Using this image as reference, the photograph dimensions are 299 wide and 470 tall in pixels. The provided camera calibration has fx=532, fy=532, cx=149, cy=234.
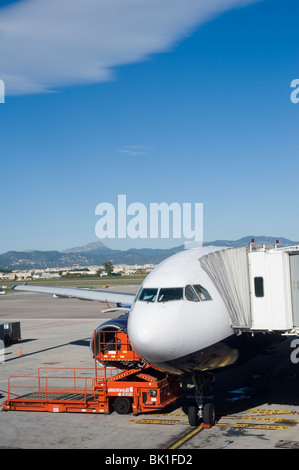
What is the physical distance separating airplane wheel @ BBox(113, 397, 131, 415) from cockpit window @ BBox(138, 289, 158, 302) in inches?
209

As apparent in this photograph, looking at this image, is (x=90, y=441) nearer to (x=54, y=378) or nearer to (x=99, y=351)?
(x=99, y=351)

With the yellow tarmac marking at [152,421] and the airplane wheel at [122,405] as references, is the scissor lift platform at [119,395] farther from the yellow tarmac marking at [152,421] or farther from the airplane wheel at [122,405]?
the yellow tarmac marking at [152,421]

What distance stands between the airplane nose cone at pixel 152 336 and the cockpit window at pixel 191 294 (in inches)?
39.0

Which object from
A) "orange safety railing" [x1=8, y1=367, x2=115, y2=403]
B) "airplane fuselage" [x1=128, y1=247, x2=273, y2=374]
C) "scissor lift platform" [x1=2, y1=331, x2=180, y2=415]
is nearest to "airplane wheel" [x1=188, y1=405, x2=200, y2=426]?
"scissor lift platform" [x1=2, y1=331, x2=180, y2=415]

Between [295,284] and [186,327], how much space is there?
4038 mm

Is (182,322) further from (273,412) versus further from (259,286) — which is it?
(273,412)

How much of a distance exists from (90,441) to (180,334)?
184 inches

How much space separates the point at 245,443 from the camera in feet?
52.0

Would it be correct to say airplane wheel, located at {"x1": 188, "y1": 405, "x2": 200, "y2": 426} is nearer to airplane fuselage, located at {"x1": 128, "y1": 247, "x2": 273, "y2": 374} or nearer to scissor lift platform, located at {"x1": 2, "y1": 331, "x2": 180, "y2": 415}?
scissor lift platform, located at {"x1": 2, "y1": 331, "x2": 180, "y2": 415}

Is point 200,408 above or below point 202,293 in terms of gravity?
below

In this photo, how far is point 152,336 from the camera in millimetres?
15141

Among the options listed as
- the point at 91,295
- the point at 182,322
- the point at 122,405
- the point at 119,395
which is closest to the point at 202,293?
the point at 182,322

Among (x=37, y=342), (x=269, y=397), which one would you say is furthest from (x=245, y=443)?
(x=37, y=342)

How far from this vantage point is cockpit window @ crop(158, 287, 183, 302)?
52.6 feet
